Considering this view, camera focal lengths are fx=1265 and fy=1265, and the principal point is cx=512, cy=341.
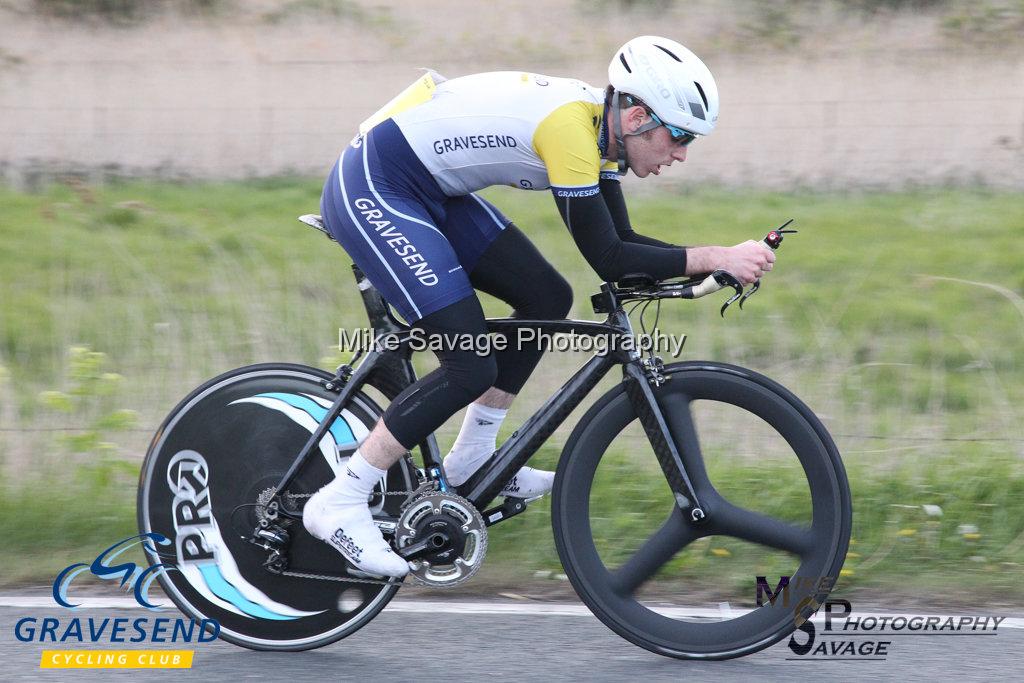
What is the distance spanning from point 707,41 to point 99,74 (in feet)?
20.4

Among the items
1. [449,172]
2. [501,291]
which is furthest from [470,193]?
[501,291]

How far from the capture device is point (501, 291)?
4.08 m

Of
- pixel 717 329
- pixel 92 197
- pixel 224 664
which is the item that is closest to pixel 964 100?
pixel 717 329

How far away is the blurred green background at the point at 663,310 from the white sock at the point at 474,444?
0.57 metres

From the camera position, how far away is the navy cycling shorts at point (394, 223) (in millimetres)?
3764

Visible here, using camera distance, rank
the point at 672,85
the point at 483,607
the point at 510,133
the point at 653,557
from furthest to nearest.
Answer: the point at 483,607
the point at 653,557
the point at 510,133
the point at 672,85

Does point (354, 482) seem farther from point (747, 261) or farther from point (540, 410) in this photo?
point (747, 261)

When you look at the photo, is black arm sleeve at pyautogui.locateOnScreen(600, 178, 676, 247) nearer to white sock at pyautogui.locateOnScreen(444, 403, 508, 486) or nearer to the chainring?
white sock at pyautogui.locateOnScreen(444, 403, 508, 486)

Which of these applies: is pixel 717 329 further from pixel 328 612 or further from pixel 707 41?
pixel 707 41

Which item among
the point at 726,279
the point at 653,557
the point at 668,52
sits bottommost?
the point at 653,557

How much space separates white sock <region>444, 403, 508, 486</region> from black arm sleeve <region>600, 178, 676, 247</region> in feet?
2.35

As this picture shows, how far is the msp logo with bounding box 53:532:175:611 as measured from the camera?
160 inches

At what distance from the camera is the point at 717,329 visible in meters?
7.04
